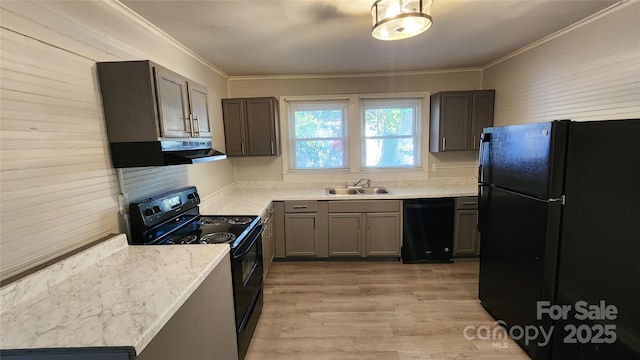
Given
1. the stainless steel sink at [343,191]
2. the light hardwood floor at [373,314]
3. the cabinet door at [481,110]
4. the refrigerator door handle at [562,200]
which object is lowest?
the light hardwood floor at [373,314]

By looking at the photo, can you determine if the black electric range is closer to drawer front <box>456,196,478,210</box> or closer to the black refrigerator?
the black refrigerator

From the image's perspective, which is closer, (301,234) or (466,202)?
(466,202)

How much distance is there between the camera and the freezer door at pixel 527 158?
65.6 inches

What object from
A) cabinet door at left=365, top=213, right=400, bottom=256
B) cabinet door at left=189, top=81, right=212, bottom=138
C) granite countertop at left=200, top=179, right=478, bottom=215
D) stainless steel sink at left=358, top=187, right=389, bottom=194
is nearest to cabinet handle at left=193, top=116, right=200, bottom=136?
cabinet door at left=189, top=81, right=212, bottom=138

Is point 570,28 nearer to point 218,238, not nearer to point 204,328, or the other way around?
point 218,238

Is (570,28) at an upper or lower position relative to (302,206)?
upper

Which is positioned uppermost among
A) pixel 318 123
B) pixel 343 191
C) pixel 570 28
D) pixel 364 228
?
A: pixel 570 28

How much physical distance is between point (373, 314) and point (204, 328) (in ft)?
5.14

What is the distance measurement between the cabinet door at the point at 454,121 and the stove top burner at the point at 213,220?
2.88 metres

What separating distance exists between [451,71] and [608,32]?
1.73m

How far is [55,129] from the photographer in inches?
53.8

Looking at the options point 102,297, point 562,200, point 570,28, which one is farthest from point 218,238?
point 570,28

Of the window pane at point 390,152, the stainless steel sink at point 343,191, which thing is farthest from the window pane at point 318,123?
the stainless steel sink at point 343,191

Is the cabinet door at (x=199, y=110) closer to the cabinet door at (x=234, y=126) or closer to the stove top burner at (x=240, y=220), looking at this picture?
the stove top burner at (x=240, y=220)
